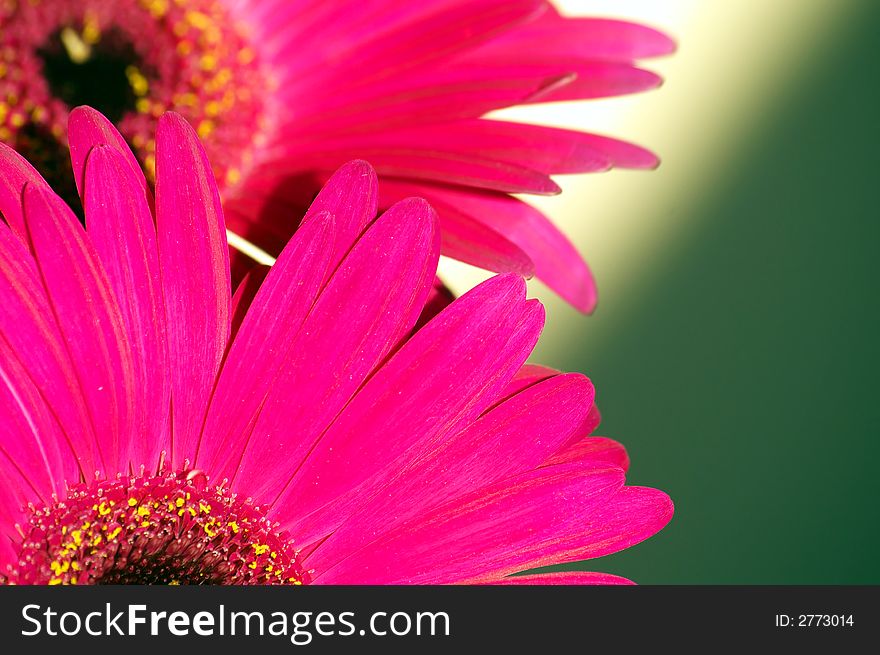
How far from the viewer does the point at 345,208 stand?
1.20 ft

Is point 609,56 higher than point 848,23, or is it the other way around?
point 848,23

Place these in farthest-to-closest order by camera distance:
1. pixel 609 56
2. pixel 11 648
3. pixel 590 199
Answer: pixel 590 199 → pixel 609 56 → pixel 11 648

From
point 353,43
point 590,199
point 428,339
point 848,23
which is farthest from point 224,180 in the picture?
point 848,23

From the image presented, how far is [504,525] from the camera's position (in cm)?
40

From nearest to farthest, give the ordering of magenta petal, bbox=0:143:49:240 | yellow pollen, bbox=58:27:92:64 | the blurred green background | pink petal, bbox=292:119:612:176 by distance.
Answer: magenta petal, bbox=0:143:49:240, pink petal, bbox=292:119:612:176, yellow pollen, bbox=58:27:92:64, the blurred green background

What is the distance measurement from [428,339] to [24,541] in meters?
0.19

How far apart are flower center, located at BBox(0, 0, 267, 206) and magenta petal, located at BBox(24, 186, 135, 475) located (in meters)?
0.17

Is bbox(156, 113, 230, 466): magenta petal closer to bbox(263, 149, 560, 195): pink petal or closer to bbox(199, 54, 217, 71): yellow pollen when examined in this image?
bbox(263, 149, 560, 195): pink petal

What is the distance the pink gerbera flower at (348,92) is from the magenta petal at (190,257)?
7cm

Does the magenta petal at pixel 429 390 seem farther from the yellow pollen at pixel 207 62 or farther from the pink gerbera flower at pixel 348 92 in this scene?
the yellow pollen at pixel 207 62

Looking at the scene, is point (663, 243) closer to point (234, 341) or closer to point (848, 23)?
point (848, 23)

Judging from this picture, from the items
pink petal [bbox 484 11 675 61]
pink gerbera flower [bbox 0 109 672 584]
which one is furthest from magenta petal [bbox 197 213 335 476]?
pink petal [bbox 484 11 675 61]

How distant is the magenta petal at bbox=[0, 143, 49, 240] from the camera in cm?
33

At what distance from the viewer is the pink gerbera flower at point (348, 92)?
1.49 ft
